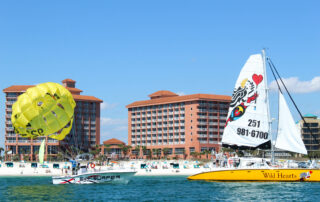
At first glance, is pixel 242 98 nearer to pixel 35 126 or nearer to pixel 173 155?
pixel 35 126

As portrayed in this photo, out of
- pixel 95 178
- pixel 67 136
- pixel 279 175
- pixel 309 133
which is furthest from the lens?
pixel 309 133

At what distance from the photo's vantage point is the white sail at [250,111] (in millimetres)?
62688

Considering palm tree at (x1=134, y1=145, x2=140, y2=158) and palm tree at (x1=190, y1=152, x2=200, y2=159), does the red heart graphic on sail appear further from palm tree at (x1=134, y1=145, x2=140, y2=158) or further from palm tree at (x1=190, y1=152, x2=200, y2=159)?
palm tree at (x1=134, y1=145, x2=140, y2=158)

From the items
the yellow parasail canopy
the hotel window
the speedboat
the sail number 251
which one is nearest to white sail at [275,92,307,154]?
the sail number 251

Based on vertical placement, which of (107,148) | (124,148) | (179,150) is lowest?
(179,150)

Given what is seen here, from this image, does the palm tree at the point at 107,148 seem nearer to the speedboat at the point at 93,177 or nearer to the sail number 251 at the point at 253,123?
the speedboat at the point at 93,177

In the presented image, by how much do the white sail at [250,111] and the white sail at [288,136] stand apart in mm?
1529

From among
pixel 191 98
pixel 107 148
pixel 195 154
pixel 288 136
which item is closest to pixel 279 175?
pixel 288 136

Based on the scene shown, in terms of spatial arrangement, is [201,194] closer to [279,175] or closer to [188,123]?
[279,175]

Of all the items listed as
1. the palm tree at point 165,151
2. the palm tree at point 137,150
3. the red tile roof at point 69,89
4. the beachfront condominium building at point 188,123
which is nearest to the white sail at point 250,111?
the beachfront condominium building at point 188,123

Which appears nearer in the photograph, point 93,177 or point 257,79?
point 93,177

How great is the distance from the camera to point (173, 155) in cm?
18388

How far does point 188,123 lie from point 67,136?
41.7 metres

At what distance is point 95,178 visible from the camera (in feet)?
206
